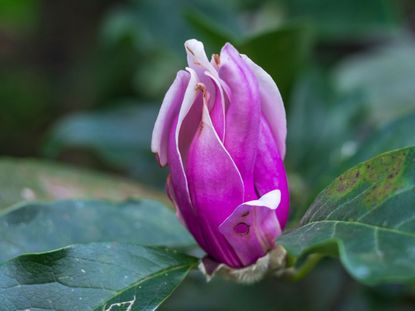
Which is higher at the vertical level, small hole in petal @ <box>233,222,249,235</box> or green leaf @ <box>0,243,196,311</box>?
green leaf @ <box>0,243,196,311</box>

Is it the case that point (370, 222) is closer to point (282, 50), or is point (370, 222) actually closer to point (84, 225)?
point (84, 225)

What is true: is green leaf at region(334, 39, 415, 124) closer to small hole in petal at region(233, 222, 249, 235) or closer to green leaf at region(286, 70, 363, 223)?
green leaf at region(286, 70, 363, 223)

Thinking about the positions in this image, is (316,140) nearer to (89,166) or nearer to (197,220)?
(197,220)

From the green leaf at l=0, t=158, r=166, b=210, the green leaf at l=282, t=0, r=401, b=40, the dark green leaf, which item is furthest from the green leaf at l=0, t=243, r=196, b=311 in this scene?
the green leaf at l=282, t=0, r=401, b=40

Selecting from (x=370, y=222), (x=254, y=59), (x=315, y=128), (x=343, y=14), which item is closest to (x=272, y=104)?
(x=370, y=222)

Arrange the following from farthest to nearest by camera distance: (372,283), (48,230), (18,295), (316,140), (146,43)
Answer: (146,43) < (316,140) < (48,230) < (18,295) < (372,283)

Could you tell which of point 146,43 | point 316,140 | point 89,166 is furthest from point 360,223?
point 89,166
